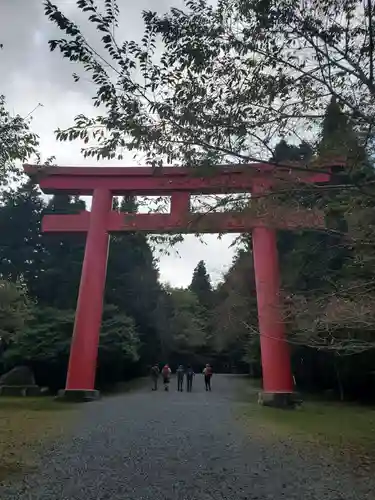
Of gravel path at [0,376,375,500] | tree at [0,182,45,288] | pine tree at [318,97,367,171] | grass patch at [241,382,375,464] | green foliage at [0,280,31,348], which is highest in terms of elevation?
tree at [0,182,45,288]

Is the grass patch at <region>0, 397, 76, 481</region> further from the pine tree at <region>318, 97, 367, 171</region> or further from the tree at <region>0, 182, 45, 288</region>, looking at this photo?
the tree at <region>0, 182, 45, 288</region>

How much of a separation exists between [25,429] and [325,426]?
5.33m

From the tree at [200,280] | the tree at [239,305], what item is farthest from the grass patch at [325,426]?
the tree at [200,280]

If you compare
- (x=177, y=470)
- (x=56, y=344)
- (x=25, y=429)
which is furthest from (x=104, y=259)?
(x=177, y=470)

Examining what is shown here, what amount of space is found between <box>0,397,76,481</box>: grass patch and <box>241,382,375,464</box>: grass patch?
3526mm

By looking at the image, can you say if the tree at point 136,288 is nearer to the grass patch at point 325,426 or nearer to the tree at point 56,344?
the tree at point 56,344

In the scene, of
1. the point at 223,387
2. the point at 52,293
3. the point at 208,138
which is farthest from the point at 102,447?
the point at 52,293

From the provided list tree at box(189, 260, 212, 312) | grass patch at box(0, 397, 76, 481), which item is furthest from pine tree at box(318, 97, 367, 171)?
tree at box(189, 260, 212, 312)

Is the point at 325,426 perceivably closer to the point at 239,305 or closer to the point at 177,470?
the point at 177,470

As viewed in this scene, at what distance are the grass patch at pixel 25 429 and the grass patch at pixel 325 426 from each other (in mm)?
3526

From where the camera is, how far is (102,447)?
6195 mm

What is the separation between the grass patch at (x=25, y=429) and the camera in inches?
206

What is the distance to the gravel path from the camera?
4172 millimetres

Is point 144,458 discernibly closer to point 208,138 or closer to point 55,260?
point 208,138
